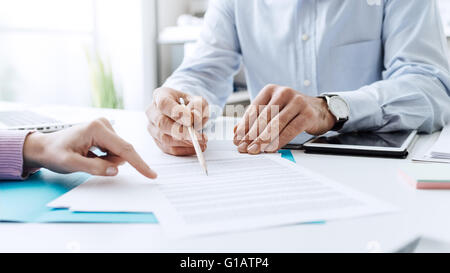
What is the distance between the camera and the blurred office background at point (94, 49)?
92.2 inches

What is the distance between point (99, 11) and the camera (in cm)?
285

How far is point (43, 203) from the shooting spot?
46 centimetres

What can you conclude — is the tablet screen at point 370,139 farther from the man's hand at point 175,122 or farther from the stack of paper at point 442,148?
the man's hand at point 175,122

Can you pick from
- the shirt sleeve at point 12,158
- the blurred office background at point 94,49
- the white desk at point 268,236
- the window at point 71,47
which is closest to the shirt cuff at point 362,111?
the white desk at point 268,236

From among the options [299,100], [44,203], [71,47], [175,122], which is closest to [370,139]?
[299,100]

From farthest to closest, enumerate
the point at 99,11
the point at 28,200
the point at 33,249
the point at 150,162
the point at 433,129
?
the point at 99,11, the point at 433,129, the point at 150,162, the point at 28,200, the point at 33,249

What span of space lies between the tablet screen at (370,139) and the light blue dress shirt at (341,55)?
25mm

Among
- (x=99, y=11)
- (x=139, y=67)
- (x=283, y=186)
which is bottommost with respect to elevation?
(x=139, y=67)

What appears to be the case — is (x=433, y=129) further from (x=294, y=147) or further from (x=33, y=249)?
(x=33, y=249)

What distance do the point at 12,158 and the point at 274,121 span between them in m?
0.41

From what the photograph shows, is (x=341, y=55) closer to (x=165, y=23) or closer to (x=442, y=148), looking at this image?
(x=442, y=148)

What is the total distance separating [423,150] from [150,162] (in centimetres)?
48

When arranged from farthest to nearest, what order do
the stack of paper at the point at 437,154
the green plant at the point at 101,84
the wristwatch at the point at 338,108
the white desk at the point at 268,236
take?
the green plant at the point at 101,84 → the wristwatch at the point at 338,108 → the stack of paper at the point at 437,154 → the white desk at the point at 268,236

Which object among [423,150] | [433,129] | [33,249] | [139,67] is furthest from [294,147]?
[139,67]
